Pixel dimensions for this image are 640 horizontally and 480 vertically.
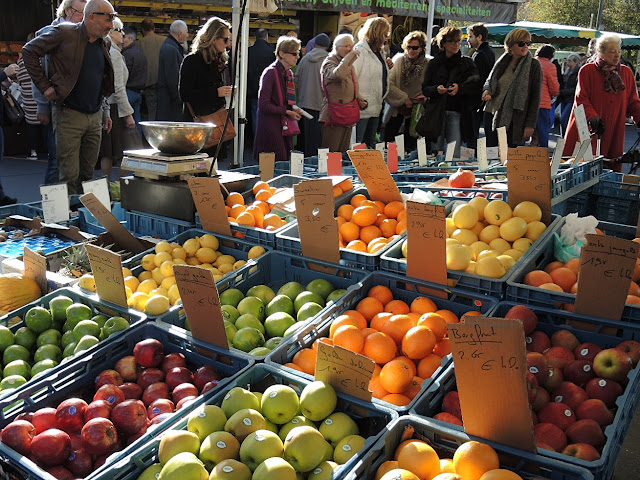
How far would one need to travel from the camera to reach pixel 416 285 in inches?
99.4

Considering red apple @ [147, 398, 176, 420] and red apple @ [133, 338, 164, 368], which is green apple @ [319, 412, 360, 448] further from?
red apple @ [133, 338, 164, 368]

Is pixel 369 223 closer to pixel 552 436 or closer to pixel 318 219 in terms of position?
pixel 318 219

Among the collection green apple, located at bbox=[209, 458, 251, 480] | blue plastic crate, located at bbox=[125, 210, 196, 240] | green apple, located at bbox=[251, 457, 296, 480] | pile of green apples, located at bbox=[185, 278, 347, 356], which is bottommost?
green apple, located at bbox=[209, 458, 251, 480]

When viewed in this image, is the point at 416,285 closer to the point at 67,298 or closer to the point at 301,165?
the point at 67,298

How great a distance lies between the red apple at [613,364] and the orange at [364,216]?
138 cm

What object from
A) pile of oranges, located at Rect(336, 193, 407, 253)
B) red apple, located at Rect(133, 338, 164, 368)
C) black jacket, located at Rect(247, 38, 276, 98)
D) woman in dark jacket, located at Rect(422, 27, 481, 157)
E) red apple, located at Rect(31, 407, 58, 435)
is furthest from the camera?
black jacket, located at Rect(247, 38, 276, 98)

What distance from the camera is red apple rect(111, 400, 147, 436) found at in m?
1.80

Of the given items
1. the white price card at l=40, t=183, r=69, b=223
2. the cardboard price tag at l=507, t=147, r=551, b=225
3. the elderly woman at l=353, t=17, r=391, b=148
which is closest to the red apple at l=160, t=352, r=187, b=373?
the cardboard price tag at l=507, t=147, r=551, b=225

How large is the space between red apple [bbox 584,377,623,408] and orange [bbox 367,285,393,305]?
877 mm

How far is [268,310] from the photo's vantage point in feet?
8.25

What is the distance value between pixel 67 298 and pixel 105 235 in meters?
0.75

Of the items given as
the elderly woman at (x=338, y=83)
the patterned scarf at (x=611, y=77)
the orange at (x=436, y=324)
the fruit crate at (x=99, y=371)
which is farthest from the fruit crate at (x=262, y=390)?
the patterned scarf at (x=611, y=77)

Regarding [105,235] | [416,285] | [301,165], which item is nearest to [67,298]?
[105,235]

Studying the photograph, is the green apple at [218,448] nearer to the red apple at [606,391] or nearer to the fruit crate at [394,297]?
the fruit crate at [394,297]
